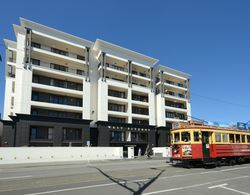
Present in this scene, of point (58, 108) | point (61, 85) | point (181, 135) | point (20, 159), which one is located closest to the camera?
point (181, 135)

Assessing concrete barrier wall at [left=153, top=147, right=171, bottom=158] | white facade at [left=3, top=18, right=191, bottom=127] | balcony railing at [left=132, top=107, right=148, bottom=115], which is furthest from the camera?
balcony railing at [left=132, top=107, right=148, bottom=115]

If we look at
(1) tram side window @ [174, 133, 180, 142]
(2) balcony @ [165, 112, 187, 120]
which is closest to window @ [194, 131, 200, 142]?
(1) tram side window @ [174, 133, 180, 142]

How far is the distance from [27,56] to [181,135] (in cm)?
2965

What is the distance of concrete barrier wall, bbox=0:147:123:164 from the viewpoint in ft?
96.0

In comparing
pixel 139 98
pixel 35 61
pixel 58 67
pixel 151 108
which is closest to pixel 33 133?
pixel 35 61

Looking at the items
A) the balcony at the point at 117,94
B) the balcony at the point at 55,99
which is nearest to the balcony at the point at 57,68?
the balcony at the point at 55,99

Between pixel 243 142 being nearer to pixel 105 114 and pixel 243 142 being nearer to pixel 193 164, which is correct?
pixel 193 164

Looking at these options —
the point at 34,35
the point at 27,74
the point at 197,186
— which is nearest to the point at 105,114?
the point at 27,74

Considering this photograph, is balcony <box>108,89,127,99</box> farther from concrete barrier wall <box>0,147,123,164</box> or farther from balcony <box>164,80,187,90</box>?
concrete barrier wall <box>0,147,123,164</box>

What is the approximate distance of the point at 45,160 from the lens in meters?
32.0

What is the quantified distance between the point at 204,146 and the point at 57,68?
32986 millimetres

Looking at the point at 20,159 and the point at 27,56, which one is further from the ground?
the point at 27,56

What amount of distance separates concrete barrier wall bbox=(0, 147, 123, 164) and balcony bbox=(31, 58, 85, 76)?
14796 mm

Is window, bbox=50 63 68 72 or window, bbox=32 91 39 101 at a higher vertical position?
window, bbox=50 63 68 72
